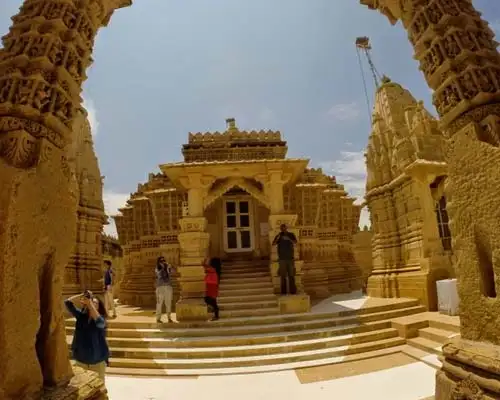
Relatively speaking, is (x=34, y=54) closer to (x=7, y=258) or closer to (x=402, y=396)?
(x=7, y=258)

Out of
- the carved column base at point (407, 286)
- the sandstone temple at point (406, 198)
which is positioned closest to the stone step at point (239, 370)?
the carved column base at point (407, 286)

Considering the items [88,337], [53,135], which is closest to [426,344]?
[88,337]

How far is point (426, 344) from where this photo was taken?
6.56 metres

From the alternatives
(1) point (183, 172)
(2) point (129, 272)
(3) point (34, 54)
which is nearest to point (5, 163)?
(3) point (34, 54)

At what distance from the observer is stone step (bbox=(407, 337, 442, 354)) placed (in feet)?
20.5

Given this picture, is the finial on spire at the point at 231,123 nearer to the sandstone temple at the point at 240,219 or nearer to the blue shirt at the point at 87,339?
the sandstone temple at the point at 240,219

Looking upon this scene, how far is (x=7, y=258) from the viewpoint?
2.38m

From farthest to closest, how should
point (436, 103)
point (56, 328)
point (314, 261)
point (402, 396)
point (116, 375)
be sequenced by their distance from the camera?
point (314, 261), point (116, 375), point (402, 396), point (436, 103), point (56, 328)

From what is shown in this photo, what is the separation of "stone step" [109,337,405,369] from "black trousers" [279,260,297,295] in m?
2.50

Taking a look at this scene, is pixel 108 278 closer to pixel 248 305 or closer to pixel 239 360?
pixel 248 305

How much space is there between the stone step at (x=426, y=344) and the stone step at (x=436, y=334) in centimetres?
9

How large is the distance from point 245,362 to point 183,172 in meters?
5.97

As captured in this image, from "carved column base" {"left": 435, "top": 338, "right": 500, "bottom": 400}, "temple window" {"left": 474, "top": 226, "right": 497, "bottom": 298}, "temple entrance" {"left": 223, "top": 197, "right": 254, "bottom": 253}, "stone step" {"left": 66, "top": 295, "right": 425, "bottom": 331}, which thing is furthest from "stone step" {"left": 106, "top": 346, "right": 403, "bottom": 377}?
"temple entrance" {"left": 223, "top": 197, "right": 254, "bottom": 253}

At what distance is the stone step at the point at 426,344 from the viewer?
20.5 ft
